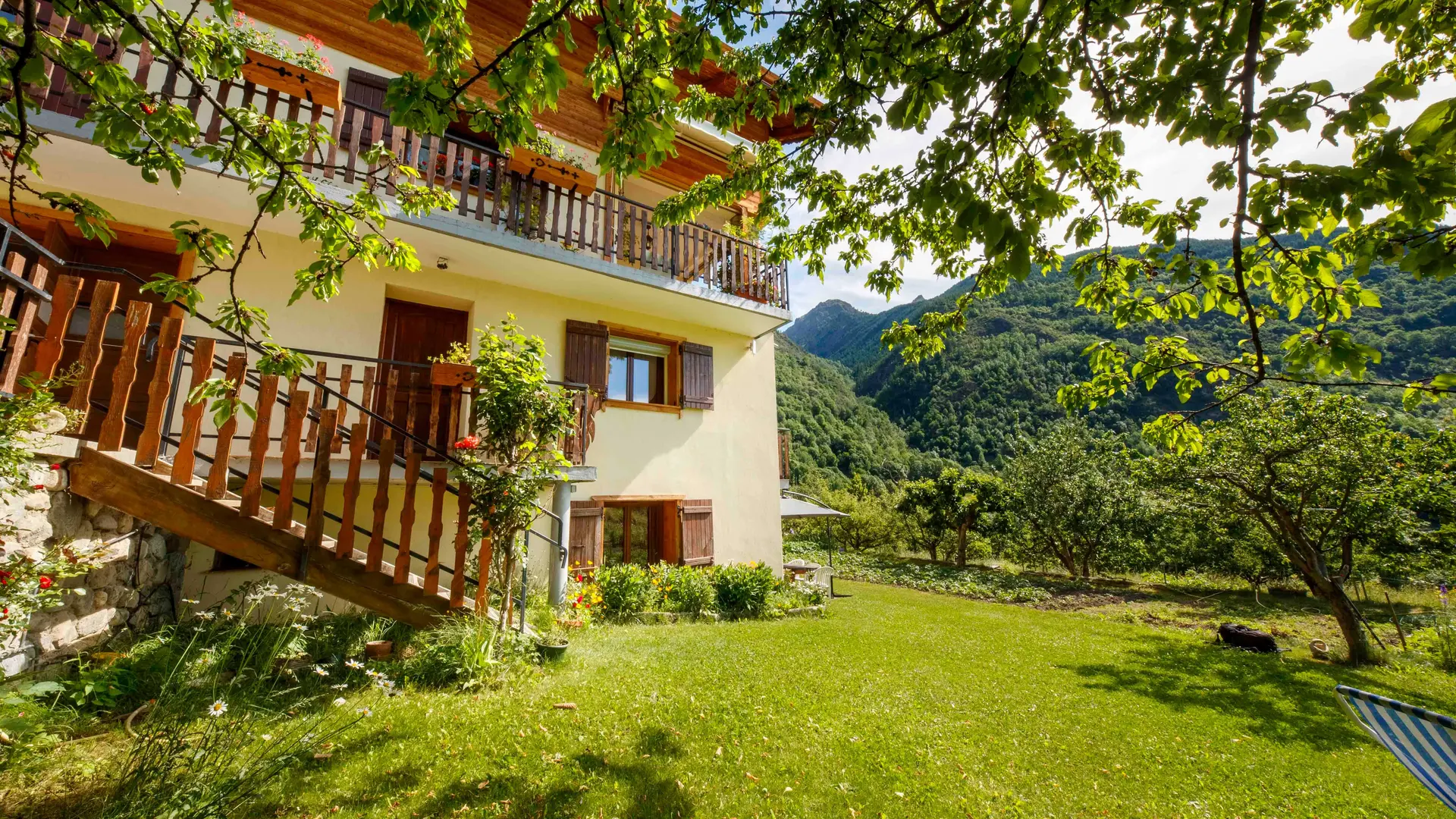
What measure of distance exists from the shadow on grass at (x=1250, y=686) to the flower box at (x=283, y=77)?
10.7 metres

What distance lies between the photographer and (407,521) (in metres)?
4.45

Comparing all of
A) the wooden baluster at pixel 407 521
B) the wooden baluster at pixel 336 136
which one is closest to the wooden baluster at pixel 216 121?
the wooden baluster at pixel 336 136

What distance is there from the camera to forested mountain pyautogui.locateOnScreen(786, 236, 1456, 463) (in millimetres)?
31375

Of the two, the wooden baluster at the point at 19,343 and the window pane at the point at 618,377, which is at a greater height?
the window pane at the point at 618,377

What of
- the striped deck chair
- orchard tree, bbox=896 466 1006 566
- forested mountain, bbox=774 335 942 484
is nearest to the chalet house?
the striped deck chair

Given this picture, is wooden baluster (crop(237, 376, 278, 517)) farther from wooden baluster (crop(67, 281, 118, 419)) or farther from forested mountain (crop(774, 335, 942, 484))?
forested mountain (crop(774, 335, 942, 484))

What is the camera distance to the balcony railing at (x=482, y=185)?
17.6 ft

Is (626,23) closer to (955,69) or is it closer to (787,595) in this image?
(955,69)

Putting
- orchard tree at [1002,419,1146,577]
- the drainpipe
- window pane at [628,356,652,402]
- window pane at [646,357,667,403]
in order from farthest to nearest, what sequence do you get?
orchard tree at [1002,419,1146,577], window pane at [646,357,667,403], window pane at [628,356,652,402], the drainpipe

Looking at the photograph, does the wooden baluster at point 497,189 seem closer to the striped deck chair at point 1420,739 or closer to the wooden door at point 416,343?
the wooden door at point 416,343

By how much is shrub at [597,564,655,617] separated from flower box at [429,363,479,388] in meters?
3.50

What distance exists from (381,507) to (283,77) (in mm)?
4764

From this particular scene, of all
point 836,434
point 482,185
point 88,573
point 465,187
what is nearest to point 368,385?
point 88,573

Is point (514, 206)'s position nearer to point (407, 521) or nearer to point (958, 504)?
point (407, 521)
